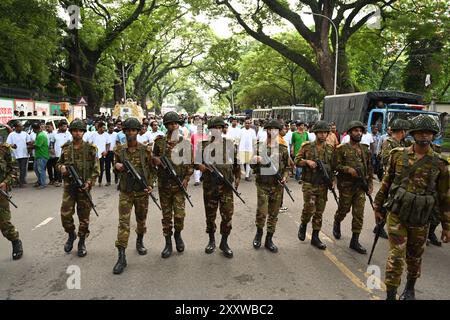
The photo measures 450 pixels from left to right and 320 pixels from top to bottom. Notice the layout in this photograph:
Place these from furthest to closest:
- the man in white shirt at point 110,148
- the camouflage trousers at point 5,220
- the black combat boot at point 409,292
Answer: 1. the man in white shirt at point 110,148
2. the camouflage trousers at point 5,220
3. the black combat boot at point 409,292

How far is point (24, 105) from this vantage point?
17.4m

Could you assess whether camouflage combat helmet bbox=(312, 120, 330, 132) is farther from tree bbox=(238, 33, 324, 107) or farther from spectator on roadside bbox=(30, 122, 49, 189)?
tree bbox=(238, 33, 324, 107)

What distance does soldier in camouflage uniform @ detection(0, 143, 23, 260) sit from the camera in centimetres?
468

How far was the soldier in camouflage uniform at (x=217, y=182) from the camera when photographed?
16.5ft

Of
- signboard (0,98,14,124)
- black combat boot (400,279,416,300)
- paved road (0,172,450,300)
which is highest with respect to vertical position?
signboard (0,98,14,124)

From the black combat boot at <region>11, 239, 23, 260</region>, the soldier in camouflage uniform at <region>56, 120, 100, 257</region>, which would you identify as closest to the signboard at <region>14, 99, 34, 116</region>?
the soldier in camouflage uniform at <region>56, 120, 100, 257</region>

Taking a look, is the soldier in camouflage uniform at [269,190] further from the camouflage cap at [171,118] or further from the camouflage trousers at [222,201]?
the camouflage cap at [171,118]

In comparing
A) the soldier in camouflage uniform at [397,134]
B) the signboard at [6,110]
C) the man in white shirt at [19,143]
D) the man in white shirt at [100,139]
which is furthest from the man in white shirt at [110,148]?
the signboard at [6,110]

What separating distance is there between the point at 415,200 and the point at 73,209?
400 centimetres

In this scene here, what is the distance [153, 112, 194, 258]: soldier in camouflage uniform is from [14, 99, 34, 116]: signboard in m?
14.0

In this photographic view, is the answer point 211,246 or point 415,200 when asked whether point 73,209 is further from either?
point 415,200

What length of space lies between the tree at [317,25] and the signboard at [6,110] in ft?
38.5
